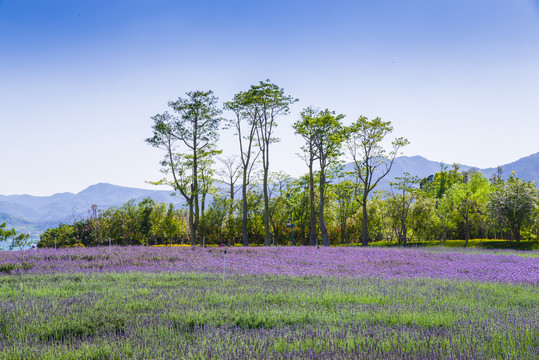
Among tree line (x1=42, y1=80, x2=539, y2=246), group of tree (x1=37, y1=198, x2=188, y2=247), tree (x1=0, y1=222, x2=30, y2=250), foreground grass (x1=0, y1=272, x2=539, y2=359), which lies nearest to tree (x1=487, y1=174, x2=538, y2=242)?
tree line (x1=42, y1=80, x2=539, y2=246)

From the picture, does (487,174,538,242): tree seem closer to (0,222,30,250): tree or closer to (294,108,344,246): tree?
(294,108,344,246): tree

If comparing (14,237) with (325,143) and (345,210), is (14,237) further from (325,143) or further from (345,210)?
(345,210)

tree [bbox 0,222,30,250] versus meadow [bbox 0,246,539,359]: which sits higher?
tree [bbox 0,222,30,250]

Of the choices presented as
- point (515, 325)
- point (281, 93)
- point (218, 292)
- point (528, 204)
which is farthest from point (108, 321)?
point (528, 204)

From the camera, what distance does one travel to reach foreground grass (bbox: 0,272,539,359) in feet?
14.0

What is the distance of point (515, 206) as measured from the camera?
3862 centimetres

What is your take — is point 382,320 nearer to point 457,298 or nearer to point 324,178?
point 457,298

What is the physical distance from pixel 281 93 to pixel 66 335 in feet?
93.0

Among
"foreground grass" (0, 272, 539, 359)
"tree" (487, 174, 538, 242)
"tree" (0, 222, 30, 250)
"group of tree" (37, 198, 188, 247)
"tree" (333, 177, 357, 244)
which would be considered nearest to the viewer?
"foreground grass" (0, 272, 539, 359)

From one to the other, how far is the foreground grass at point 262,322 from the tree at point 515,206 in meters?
35.9

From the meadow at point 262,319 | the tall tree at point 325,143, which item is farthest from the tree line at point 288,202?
the meadow at point 262,319

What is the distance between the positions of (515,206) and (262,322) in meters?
42.2

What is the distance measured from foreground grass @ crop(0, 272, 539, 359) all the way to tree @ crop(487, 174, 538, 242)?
35859mm

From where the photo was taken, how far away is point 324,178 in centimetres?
3350
